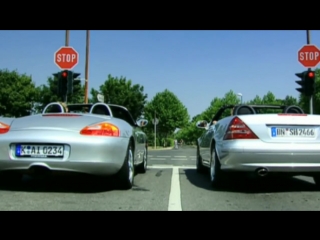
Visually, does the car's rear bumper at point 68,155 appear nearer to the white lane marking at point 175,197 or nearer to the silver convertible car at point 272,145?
the white lane marking at point 175,197

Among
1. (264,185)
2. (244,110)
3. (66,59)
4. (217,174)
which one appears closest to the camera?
(217,174)

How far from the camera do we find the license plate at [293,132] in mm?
5758

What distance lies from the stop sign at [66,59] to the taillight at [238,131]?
929 cm

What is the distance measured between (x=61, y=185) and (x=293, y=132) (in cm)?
328

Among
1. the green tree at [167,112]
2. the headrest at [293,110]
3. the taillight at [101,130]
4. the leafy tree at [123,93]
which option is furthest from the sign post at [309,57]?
the green tree at [167,112]

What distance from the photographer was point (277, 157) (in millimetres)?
5656

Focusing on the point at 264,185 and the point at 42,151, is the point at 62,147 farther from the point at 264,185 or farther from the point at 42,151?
the point at 264,185

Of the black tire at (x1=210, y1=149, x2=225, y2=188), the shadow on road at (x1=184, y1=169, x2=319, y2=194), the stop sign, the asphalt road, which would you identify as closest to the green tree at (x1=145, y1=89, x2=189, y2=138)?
the stop sign

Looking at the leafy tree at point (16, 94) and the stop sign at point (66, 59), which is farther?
the leafy tree at point (16, 94)

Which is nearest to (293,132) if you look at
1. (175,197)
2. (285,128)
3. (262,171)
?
(285,128)
